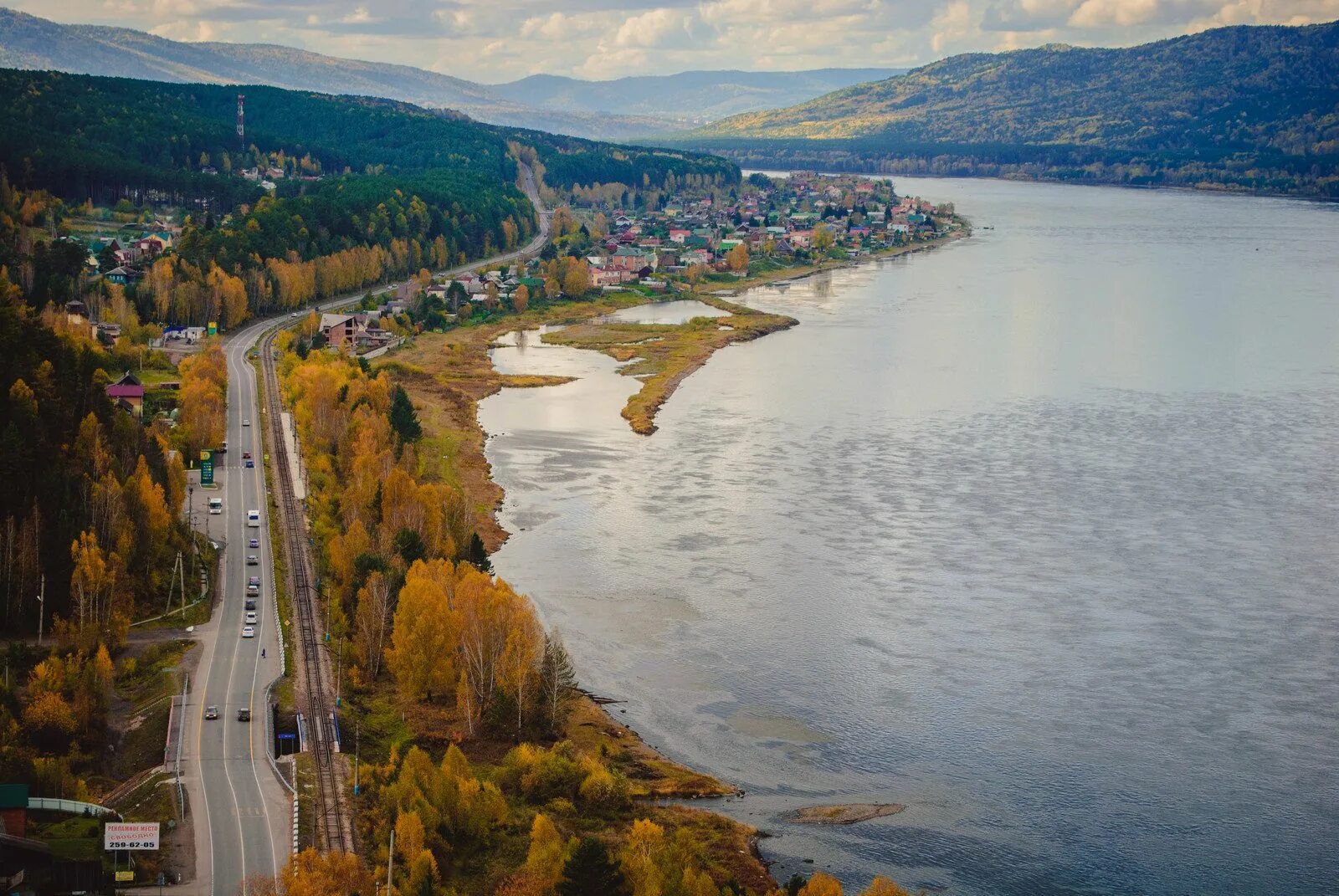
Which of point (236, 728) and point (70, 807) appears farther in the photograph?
point (236, 728)

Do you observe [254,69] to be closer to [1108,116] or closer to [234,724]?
[1108,116]

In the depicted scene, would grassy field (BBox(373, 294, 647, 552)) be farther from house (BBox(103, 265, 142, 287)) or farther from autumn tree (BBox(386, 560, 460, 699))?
house (BBox(103, 265, 142, 287))

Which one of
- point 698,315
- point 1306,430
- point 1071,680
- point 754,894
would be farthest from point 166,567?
point 698,315

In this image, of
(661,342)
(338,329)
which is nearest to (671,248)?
(661,342)

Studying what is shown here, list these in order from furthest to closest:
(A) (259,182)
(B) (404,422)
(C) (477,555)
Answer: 1. (A) (259,182)
2. (B) (404,422)
3. (C) (477,555)

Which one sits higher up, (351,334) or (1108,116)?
(1108,116)

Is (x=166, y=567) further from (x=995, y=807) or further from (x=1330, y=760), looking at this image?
(x=1330, y=760)

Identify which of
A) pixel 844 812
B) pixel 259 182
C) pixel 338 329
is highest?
pixel 259 182
